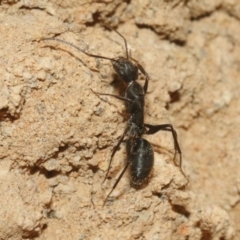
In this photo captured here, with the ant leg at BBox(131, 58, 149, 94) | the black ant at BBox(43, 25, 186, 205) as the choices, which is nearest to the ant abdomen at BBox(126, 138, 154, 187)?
the black ant at BBox(43, 25, 186, 205)

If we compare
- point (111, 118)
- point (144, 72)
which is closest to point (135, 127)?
point (111, 118)

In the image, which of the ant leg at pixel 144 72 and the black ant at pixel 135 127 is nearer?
the black ant at pixel 135 127

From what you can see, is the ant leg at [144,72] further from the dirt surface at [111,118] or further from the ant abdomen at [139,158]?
the ant abdomen at [139,158]

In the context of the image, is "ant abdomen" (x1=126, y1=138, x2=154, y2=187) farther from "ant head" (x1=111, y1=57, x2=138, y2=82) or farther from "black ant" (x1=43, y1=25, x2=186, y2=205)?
"ant head" (x1=111, y1=57, x2=138, y2=82)

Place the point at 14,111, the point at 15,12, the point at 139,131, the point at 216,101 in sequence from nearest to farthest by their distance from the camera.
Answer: the point at 14,111
the point at 15,12
the point at 139,131
the point at 216,101

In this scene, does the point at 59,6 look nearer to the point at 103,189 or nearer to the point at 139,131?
the point at 139,131

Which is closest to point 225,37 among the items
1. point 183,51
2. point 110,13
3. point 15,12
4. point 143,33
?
point 183,51

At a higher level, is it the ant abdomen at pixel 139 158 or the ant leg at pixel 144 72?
the ant leg at pixel 144 72

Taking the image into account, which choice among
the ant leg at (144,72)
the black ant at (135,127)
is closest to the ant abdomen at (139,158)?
the black ant at (135,127)
